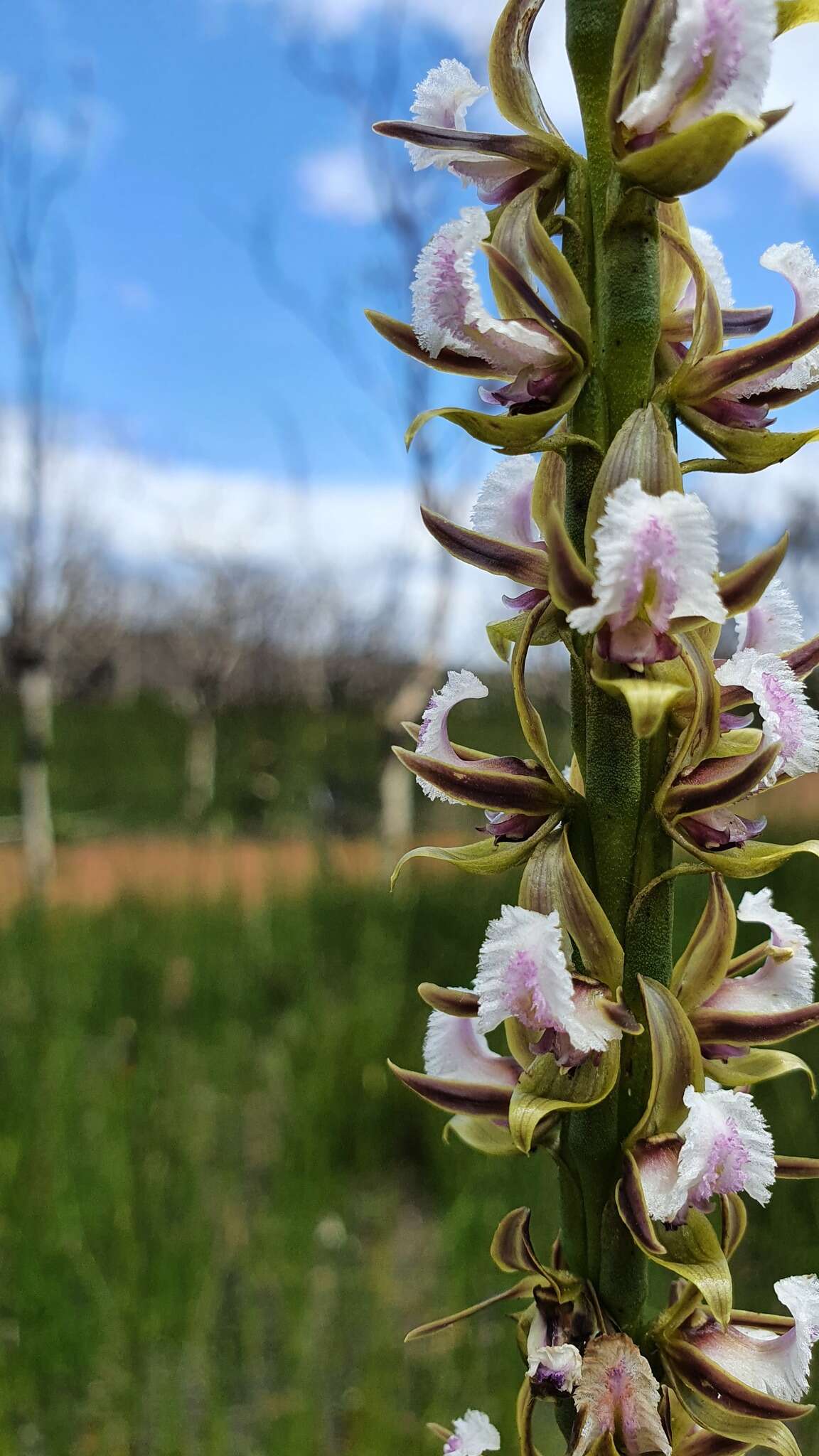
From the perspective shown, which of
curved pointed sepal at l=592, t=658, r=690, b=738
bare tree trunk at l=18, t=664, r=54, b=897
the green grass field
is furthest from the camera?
bare tree trunk at l=18, t=664, r=54, b=897

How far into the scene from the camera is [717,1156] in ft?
1.98

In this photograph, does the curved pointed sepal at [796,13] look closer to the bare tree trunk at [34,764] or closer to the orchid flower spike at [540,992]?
the orchid flower spike at [540,992]

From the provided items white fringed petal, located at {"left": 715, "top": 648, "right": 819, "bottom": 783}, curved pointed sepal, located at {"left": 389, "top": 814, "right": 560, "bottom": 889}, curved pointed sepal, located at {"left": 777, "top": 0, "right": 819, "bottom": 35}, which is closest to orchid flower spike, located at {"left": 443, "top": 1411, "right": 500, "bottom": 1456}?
curved pointed sepal, located at {"left": 389, "top": 814, "right": 560, "bottom": 889}

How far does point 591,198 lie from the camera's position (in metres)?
0.70

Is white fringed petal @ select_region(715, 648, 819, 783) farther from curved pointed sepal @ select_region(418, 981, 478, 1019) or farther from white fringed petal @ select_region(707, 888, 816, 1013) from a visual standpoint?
curved pointed sepal @ select_region(418, 981, 478, 1019)

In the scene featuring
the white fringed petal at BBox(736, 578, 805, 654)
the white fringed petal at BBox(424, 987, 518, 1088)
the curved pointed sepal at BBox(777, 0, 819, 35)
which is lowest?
the white fringed petal at BBox(424, 987, 518, 1088)

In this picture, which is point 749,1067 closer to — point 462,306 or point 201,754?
point 462,306

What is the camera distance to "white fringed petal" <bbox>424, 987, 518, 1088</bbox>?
0.75 m

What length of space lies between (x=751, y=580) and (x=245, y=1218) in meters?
3.17

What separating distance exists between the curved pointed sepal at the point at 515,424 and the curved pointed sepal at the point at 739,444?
8 centimetres

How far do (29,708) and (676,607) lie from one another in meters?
10.4

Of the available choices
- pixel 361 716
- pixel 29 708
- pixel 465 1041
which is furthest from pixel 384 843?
pixel 361 716

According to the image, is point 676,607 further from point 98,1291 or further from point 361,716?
point 361,716

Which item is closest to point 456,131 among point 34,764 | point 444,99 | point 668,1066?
point 444,99
